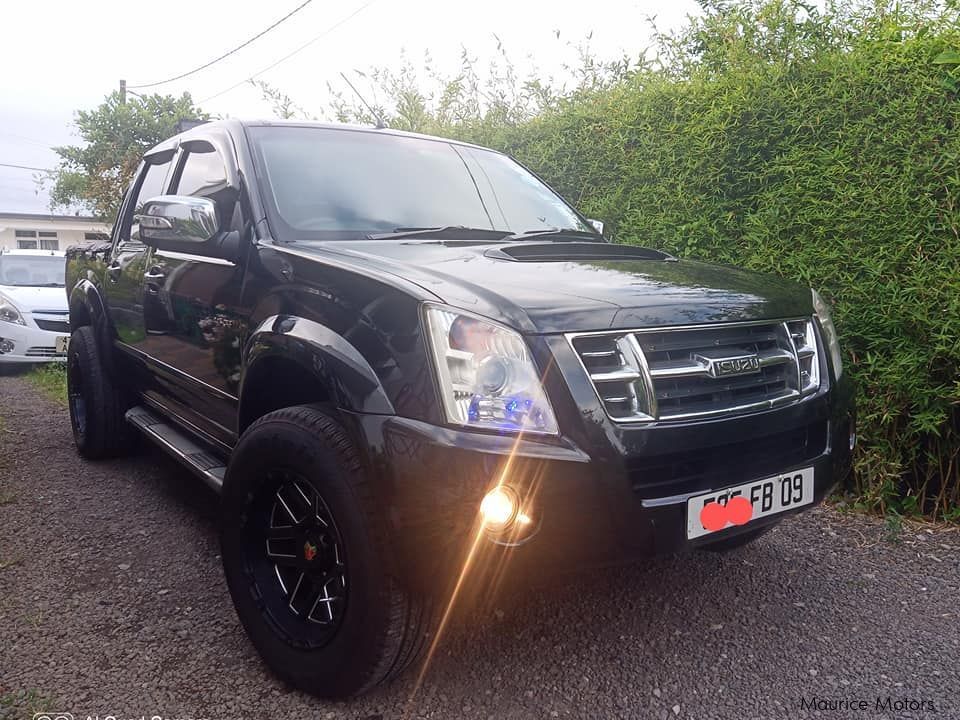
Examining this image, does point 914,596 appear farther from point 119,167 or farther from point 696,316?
point 119,167

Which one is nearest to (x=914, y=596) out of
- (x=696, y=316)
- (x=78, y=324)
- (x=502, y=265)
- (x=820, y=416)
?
(x=820, y=416)

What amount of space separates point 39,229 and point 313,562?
4270 centimetres

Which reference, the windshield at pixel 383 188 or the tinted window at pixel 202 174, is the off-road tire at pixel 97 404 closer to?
the tinted window at pixel 202 174

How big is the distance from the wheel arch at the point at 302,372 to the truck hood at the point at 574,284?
0.84ft

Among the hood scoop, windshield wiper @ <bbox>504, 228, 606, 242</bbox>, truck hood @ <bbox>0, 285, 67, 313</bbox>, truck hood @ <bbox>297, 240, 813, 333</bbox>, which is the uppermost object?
windshield wiper @ <bbox>504, 228, 606, 242</bbox>

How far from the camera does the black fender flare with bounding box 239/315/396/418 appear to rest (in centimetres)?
188

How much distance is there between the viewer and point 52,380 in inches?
305

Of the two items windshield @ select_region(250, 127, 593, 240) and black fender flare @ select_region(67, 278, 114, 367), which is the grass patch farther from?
windshield @ select_region(250, 127, 593, 240)

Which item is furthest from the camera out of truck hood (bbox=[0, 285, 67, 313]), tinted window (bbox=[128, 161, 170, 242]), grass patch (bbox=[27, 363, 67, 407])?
truck hood (bbox=[0, 285, 67, 313])

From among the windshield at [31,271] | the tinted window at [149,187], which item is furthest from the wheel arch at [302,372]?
the windshield at [31,271]

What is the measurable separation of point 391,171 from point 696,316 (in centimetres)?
148

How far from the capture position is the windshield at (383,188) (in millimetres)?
2656

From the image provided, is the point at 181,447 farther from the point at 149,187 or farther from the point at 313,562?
the point at 149,187

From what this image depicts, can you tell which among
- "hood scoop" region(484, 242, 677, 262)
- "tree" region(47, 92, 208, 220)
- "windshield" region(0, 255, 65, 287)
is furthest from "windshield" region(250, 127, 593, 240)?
"tree" region(47, 92, 208, 220)
